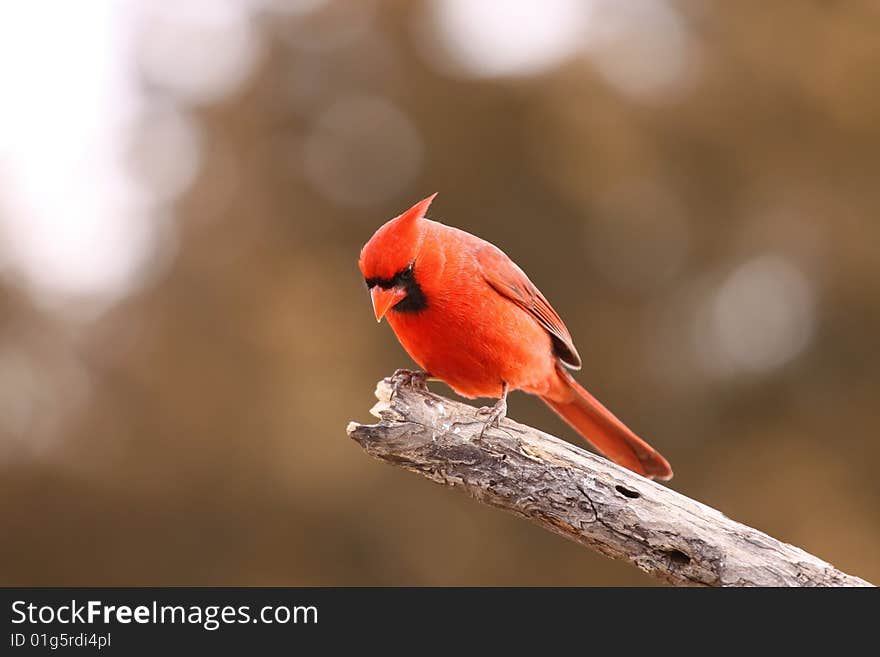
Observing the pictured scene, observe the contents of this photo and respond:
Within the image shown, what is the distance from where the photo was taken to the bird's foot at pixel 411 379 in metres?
3.24

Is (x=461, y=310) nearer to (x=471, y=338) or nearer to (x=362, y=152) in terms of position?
(x=471, y=338)

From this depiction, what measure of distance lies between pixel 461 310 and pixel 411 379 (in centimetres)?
36

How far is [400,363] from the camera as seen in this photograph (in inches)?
267

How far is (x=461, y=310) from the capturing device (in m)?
3.18

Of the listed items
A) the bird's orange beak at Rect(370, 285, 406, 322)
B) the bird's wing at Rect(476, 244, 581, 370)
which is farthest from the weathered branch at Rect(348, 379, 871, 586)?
the bird's wing at Rect(476, 244, 581, 370)

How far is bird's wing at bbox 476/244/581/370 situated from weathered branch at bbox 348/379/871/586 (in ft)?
1.75

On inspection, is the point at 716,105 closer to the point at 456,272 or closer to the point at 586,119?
the point at 586,119

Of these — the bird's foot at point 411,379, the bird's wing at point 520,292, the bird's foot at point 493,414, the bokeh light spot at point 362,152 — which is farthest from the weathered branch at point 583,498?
the bokeh light spot at point 362,152

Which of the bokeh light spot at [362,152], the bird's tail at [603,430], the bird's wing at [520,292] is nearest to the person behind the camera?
the bird's wing at [520,292]

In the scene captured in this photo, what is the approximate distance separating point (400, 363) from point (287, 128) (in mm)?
1943

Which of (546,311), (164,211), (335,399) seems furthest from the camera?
(164,211)

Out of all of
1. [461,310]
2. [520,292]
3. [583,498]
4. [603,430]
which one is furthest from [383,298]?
[603,430]

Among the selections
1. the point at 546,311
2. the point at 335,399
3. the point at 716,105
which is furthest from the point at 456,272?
the point at 716,105

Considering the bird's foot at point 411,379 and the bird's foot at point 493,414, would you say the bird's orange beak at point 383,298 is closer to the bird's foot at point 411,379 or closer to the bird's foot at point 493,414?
the bird's foot at point 411,379
